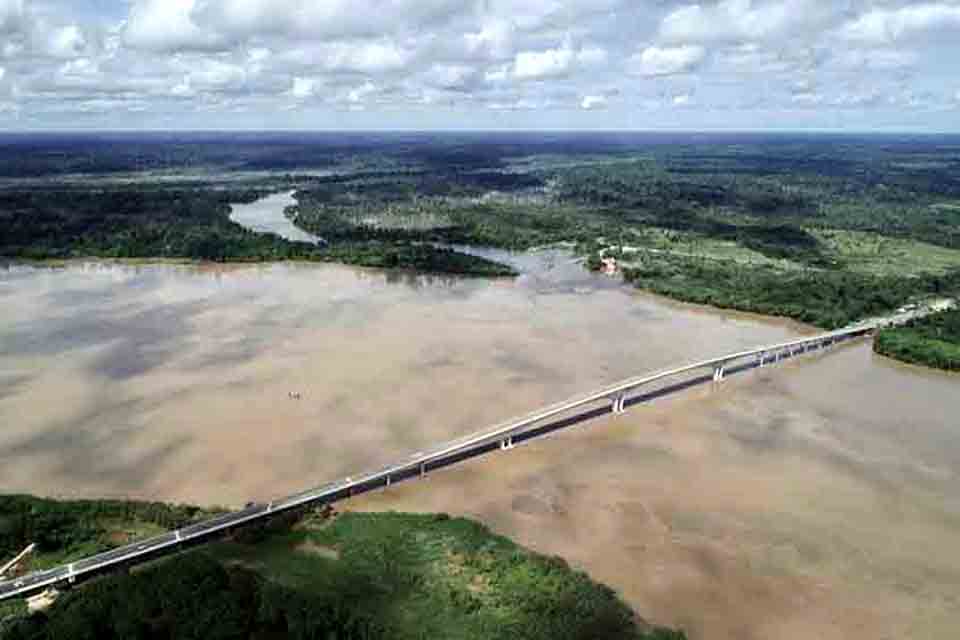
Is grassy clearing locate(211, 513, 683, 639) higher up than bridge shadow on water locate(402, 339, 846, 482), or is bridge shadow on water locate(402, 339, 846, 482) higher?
grassy clearing locate(211, 513, 683, 639)

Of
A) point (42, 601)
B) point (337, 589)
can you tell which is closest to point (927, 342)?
point (337, 589)

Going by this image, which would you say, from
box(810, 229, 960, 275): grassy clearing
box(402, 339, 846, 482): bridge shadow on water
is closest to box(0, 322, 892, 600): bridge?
box(402, 339, 846, 482): bridge shadow on water

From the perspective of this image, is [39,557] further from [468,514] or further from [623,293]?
[623,293]

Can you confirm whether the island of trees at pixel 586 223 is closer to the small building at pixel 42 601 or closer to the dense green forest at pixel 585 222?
the dense green forest at pixel 585 222

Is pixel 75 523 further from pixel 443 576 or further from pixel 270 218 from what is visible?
pixel 270 218

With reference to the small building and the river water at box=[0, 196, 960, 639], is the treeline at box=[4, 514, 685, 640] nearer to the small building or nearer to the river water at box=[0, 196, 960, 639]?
the small building

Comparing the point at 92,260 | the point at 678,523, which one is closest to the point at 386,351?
the point at 678,523
